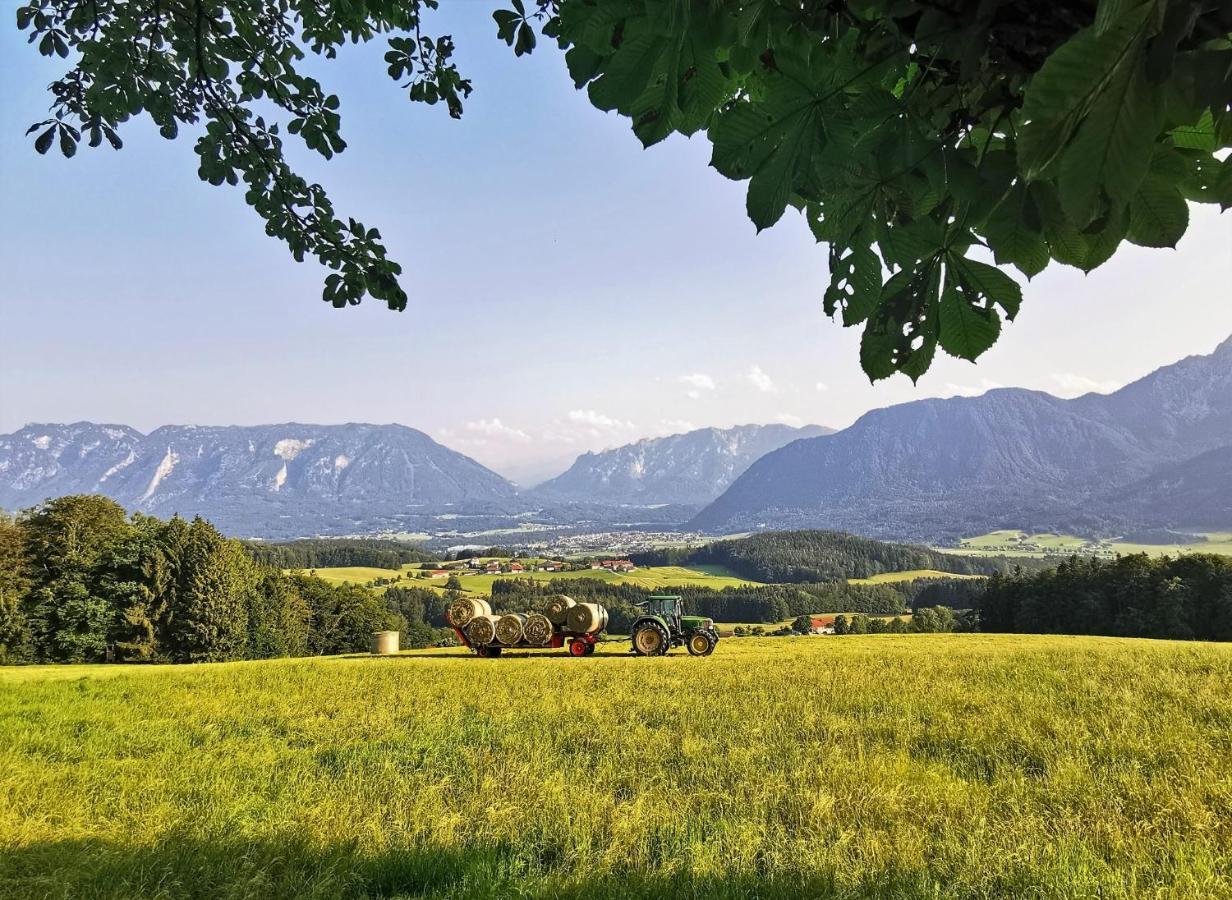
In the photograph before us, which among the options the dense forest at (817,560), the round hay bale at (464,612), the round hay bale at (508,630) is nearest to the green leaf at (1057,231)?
the round hay bale at (508,630)

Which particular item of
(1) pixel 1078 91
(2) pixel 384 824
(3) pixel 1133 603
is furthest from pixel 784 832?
(3) pixel 1133 603

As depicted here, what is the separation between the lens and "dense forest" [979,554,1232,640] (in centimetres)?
4153

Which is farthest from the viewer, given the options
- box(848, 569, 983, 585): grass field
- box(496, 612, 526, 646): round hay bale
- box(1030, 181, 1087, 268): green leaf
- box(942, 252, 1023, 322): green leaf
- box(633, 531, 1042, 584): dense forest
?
box(633, 531, 1042, 584): dense forest

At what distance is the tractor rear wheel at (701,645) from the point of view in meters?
23.2

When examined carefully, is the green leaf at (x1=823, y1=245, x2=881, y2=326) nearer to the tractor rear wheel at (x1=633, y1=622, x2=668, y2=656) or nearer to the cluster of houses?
the tractor rear wheel at (x1=633, y1=622, x2=668, y2=656)

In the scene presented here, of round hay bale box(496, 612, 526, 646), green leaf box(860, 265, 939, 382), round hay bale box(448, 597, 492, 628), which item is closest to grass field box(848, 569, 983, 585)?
round hay bale box(496, 612, 526, 646)

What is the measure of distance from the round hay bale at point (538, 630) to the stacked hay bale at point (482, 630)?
1.44 m

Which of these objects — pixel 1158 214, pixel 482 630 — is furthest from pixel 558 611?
pixel 1158 214

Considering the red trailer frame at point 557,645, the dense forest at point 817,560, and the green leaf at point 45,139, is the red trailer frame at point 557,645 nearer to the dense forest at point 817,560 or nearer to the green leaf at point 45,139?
the green leaf at point 45,139

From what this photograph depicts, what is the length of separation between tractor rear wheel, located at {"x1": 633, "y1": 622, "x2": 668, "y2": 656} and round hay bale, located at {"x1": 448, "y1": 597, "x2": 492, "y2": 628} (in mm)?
7074

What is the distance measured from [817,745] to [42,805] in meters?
8.29

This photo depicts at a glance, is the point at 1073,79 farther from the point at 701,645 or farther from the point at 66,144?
the point at 701,645

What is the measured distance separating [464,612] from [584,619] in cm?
540

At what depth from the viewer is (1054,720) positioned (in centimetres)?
820
